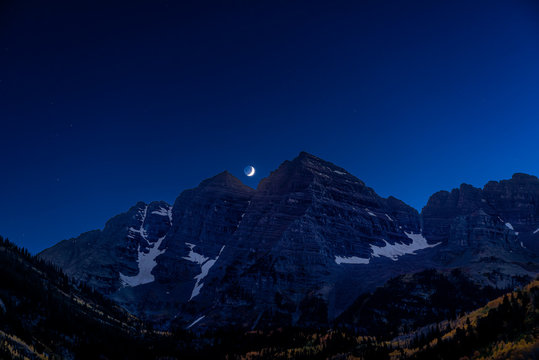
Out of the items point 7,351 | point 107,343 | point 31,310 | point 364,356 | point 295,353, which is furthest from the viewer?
point 107,343

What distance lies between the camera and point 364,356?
111250mm

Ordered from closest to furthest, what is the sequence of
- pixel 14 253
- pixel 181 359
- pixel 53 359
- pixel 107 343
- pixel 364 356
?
pixel 53 359, pixel 364 356, pixel 107 343, pixel 181 359, pixel 14 253

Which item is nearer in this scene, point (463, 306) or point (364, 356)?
point (364, 356)

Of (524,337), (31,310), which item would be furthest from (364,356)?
(31,310)

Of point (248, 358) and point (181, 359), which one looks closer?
point (248, 358)

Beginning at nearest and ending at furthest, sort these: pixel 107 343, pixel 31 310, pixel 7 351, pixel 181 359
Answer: pixel 7 351 < pixel 31 310 < pixel 107 343 < pixel 181 359

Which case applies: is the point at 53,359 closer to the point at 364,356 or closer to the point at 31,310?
the point at 31,310

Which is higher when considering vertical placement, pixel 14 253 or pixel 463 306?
pixel 14 253

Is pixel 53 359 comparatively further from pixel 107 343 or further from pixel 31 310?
pixel 107 343

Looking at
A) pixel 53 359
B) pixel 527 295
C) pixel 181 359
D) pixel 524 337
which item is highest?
pixel 527 295

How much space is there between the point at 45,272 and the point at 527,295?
20521 centimetres

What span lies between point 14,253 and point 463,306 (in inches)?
8621

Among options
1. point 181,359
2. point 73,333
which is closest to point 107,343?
point 73,333

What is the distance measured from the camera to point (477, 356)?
6619 cm
